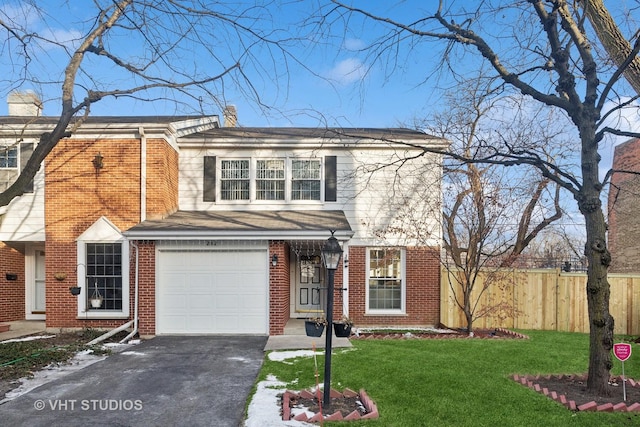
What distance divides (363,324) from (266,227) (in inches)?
173

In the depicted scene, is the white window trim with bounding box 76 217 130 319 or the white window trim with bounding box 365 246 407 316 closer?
the white window trim with bounding box 76 217 130 319

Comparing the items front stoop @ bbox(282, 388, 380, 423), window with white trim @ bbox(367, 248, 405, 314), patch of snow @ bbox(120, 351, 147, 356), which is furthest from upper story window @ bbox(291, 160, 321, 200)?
front stoop @ bbox(282, 388, 380, 423)

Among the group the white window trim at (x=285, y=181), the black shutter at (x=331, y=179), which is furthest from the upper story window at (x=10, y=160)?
the black shutter at (x=331, y=179)

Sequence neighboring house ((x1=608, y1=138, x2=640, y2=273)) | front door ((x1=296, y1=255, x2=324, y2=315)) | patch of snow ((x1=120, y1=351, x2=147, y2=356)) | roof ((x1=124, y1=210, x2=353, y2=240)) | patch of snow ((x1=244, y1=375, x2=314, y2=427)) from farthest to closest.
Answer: neighboring house ((x1=608, y1=138, x2=640, y2=273)), front door ((x1=296, y1=255, x2=324, y2=315)), roof ((x1=124, y1=210, x2=353, y2=240)), patch of snow ((x1=120, y1=351, x2=147, y2=356)), patch of snow ((x1=244, y1=375, x2=314, y2=427))

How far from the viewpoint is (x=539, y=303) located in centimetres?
1301

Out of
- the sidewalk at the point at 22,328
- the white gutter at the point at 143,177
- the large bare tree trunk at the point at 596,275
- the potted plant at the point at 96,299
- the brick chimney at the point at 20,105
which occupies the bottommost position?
the sidewalk at the point at 22,328

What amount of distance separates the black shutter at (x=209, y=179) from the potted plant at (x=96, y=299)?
3789 millimetres

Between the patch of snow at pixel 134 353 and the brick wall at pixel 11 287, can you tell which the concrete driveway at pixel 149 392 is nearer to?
the patch of snow at pixel 134 353

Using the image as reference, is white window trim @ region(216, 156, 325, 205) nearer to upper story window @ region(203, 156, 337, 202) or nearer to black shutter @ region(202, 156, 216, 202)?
upper story window @ region(203, 156, 337, 202)

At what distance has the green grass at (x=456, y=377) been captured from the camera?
528 cm

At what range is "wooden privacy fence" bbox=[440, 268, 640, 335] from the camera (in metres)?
12.7

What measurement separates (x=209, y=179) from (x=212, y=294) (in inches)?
149

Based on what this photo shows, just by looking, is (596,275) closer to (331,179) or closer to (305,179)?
(331,179)

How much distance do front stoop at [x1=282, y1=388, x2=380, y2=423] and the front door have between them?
26.0ft
